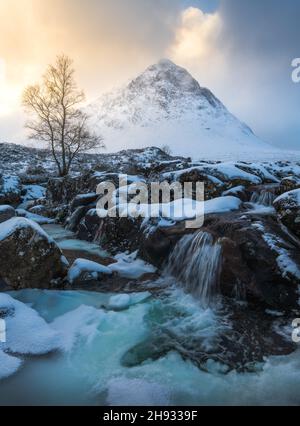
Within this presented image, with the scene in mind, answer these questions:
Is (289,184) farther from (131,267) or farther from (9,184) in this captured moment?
(9,184)

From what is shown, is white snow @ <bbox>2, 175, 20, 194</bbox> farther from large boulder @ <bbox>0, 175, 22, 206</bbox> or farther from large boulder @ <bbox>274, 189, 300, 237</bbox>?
large boulder @ <bbox>274, 189, 300, 237</bbox>

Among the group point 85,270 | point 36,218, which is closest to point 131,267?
point 85,270

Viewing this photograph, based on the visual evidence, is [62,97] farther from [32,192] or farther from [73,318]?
[73,318]

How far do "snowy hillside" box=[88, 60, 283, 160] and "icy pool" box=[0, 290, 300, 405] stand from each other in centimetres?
8539

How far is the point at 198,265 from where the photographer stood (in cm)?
730

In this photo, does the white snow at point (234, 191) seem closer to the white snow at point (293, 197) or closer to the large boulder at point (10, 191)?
the white snow at point (293, 197)

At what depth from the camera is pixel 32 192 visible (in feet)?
71.2

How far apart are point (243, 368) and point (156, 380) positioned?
4.05 ft

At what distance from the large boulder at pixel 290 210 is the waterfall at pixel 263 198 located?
2428 mm

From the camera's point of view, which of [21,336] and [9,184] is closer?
[21,336]

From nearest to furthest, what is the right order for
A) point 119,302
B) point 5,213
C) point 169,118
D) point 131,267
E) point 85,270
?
point 119,302 < point 85,270 < point 131,267 < point 5,213 < point 169,118

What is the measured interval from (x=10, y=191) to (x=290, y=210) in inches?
661

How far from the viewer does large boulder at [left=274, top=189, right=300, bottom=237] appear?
7241mm

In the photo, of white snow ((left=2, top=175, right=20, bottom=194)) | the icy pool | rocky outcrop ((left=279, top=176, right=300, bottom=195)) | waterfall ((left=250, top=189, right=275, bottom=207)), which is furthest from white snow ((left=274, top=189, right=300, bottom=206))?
white snow ((left=2, top=175, right=20, bottom=194))
